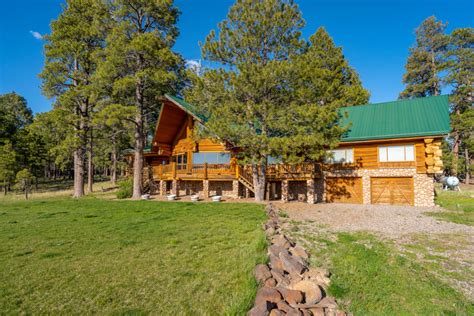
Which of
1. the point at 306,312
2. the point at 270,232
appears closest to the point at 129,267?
the point at 306,312

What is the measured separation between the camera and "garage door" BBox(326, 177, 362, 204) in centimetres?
1625

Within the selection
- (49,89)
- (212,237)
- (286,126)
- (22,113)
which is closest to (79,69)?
(49,89)

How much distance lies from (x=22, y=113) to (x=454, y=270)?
59680 mm

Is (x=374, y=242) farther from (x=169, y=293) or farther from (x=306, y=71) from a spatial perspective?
(x=306, y=71)

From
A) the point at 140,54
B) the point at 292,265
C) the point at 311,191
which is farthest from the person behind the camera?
the point at 140,54

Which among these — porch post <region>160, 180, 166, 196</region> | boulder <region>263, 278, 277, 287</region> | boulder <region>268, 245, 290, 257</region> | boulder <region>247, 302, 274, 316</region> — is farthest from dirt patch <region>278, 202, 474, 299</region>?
porch post <region>160, 180, 166, 196</region>

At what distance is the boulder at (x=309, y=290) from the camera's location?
3.77 metres

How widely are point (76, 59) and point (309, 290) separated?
76.9 ft

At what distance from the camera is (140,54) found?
1736cm

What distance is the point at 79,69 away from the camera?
67.5 feet

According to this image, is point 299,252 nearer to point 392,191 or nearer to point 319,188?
point 319,188

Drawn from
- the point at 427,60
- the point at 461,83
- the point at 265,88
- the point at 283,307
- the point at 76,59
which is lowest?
the point at 283,307

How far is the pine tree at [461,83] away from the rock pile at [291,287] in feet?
99.8

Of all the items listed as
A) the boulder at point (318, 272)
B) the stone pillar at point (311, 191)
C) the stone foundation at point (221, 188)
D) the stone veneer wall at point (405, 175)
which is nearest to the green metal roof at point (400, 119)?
the stone veneer wall at point (405, 175)
